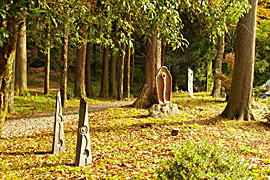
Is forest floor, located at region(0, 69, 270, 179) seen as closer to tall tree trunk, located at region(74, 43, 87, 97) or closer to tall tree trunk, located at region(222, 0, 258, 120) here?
tall tree trunk, located at region(222, 0, 258, 120)

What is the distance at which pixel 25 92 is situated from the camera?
595 inches

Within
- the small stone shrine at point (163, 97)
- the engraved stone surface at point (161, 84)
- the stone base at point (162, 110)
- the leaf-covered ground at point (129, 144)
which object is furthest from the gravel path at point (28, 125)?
the engraved stone surface at point (161, 84)

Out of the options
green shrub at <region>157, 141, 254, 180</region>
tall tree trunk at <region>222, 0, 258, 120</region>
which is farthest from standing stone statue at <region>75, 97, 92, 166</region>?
tall tree trunk at <region>222, 0, 258, 120</region>

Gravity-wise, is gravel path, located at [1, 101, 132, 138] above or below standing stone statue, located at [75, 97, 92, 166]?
below

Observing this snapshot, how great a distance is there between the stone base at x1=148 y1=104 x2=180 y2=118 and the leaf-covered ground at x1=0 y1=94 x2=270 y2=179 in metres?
0.25

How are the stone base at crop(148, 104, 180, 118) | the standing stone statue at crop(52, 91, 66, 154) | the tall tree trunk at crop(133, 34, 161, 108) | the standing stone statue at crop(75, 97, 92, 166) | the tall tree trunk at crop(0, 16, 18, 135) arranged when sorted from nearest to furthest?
1. the tall tree trunk at crop(0, 16, 18, 135)
2. the standing stone statue at crop(75, 97, 92, 166)
3. the standing stone statue at crop(52, 91, 66, 154)
4. the stone base at crop(148, 104, 180, 118)
5. the tall tree trunk at crop(133, 34, 161, 108)

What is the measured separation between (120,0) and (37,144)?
5124 mm

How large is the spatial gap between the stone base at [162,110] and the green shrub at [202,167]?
19.8ft

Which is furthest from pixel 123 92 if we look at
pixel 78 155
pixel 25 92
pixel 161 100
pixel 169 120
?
pixel 78 155

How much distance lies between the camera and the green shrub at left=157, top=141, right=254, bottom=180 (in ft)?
9.25

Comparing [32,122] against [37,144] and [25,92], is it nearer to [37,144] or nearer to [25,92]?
[37,144]

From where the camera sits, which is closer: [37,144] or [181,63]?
[37,144]

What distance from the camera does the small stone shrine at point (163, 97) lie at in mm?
9383

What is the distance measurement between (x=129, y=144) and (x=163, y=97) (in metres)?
3.96
